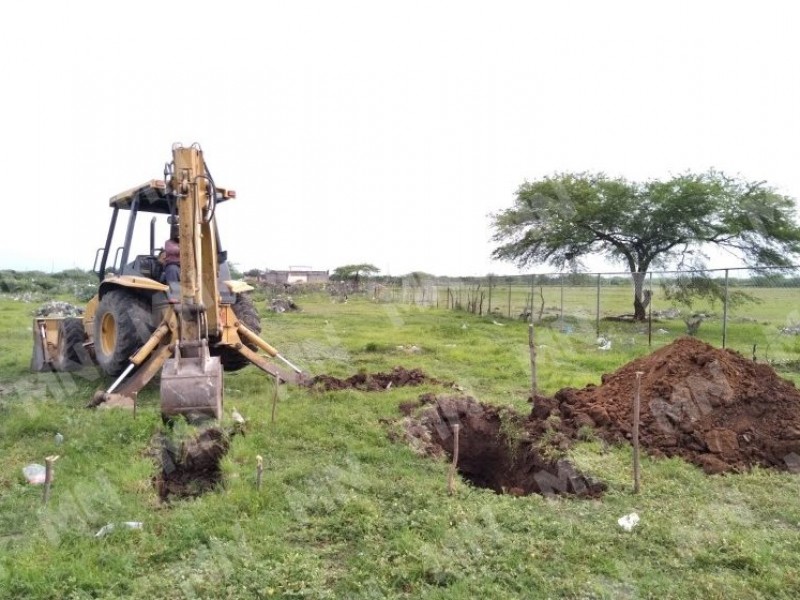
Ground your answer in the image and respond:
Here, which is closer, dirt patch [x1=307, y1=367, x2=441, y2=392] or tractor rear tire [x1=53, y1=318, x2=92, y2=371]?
dirt patch [x1=307, y1=367, x2=441, y2=392]

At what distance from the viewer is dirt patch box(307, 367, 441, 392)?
7.27 metres

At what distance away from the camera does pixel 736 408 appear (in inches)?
221

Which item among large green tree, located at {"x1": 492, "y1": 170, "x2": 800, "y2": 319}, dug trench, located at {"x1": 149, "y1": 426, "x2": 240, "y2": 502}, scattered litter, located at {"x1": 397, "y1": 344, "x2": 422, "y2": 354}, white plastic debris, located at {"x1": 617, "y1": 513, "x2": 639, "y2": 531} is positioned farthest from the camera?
large green tree, located at {"x1": 492, "y1": 170, "x2": 800, "y2": 319}

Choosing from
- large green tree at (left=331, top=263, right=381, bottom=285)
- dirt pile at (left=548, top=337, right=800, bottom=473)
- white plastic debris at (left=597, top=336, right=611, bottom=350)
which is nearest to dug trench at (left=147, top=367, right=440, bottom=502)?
dirt pile at (left=548, top=337, right=800, bottom=473)

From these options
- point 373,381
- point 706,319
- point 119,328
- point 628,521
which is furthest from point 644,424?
point 706,319

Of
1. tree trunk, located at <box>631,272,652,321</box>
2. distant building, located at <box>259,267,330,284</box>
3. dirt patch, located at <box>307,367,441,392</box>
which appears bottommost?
dirt patch, located at <box>307,367,441,392</box>

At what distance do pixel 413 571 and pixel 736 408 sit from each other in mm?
3992

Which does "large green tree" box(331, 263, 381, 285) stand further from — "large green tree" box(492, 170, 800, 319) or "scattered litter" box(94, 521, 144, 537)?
"scattered litter" box(94, 521, 144, 537)

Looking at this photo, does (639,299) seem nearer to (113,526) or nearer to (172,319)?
(172,319)

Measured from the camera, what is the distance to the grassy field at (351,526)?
10.0ft

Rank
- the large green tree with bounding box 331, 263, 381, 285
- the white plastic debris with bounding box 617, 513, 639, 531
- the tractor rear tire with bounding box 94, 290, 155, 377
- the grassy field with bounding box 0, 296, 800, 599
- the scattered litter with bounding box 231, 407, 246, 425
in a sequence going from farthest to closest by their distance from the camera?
the large green tree with bounding box 331, 263, 381, 285 < the tractor rear tire with bounding box 94, 290, 155, 377 < the scattered litter with bounding box 231, 407, 246, 425 < the white plastic debris with bounding box 617, 513, 639, 531 < the grassy field with bounding box 0, 296, 800, 599

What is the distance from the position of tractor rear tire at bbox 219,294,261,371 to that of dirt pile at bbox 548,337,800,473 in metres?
3.89

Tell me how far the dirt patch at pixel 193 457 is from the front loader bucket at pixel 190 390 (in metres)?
0.21

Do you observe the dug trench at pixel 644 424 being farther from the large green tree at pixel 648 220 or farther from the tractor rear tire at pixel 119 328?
the large green tree at pixel 648 220
